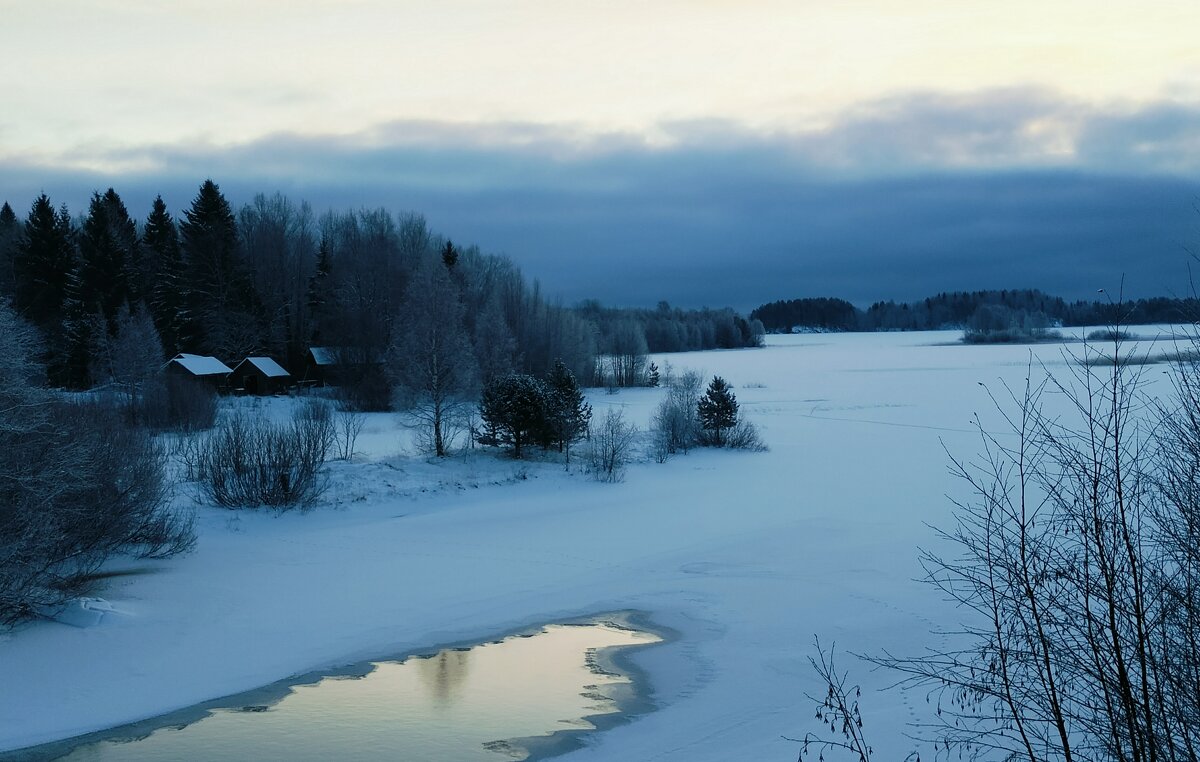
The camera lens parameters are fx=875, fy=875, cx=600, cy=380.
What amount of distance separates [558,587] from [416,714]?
6.66 m

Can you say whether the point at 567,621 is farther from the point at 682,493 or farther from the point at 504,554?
the point at 682,493

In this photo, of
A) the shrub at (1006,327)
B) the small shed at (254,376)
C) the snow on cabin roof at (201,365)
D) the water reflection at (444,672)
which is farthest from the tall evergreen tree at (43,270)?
the shrub at (1006,327)

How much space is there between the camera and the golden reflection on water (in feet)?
32.9

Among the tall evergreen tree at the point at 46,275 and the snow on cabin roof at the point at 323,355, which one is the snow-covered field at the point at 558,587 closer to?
the snow on cabin roof at the point at 323,355

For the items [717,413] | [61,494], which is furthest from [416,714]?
[717,413]

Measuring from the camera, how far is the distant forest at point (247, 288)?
51.3 metres

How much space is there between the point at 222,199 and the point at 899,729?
6172cm

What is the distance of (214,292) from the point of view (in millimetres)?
58656

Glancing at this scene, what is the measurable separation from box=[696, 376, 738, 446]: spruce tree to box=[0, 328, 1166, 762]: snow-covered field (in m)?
2.54

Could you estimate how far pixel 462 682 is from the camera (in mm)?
12398

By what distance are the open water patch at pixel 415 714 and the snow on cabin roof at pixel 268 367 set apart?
1752 inches

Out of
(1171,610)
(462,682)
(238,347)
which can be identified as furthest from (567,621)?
(238,347)

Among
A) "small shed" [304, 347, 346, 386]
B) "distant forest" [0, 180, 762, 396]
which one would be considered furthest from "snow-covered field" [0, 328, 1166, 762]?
"small shed" [304, 347, 346, 386]

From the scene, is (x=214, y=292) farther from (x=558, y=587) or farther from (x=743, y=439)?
(x=558, y=587)
